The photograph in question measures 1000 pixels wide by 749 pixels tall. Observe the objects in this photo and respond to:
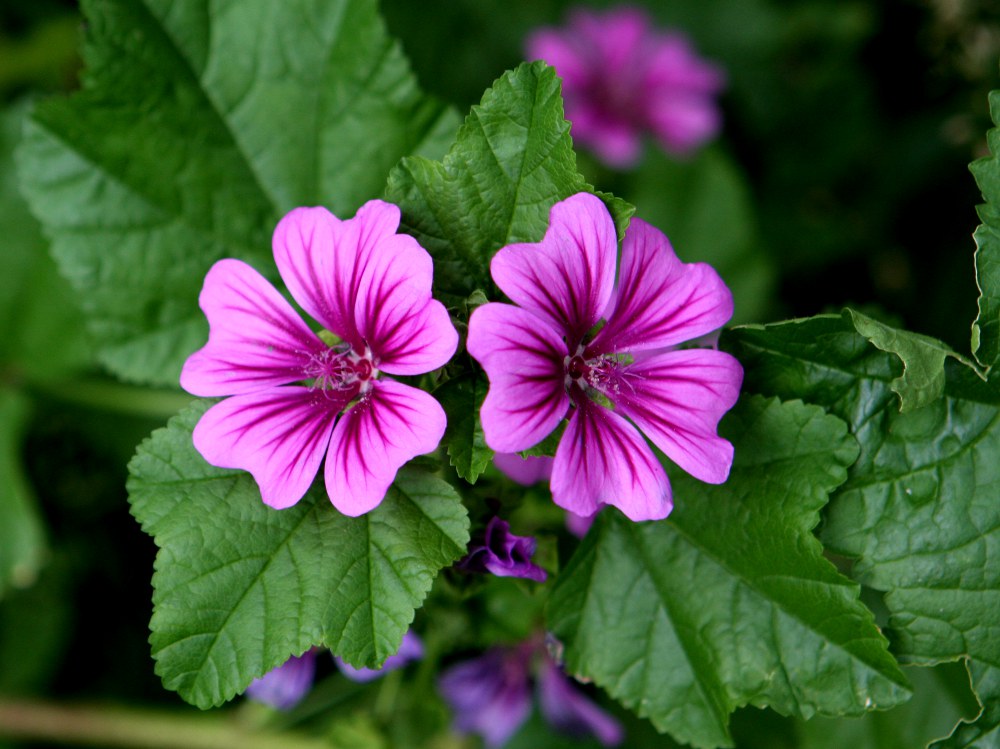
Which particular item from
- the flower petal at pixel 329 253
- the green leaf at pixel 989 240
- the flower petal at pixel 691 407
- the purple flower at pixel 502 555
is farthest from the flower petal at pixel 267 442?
the green leaf at pixel 989 240

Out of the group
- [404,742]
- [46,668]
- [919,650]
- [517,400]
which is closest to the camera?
[517,400]

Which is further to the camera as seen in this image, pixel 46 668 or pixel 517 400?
pixel 46 668

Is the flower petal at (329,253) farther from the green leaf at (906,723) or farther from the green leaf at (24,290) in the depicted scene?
the green leaf at (24,290)

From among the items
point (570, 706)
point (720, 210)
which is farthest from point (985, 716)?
point (720, 210)

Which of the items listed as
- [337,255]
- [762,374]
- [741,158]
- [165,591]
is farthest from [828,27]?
[165,591]

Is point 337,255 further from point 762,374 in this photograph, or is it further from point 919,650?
point 919,650

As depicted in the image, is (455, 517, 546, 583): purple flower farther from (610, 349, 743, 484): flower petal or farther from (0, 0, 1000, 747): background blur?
(0, 0, 1000, 747): background blur
